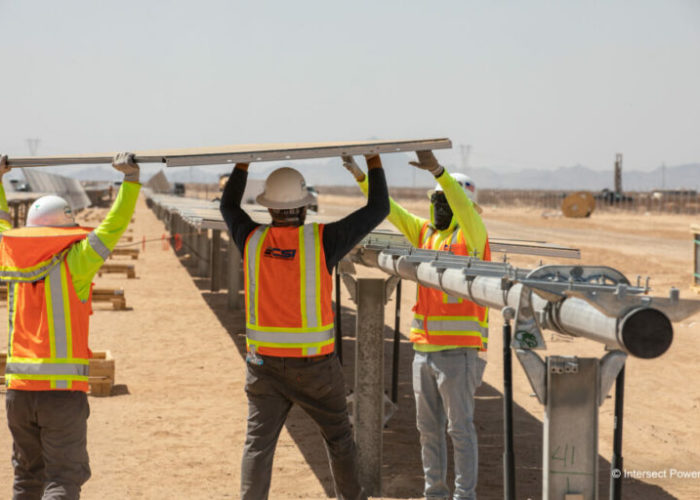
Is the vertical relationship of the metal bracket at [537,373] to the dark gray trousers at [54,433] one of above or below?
above

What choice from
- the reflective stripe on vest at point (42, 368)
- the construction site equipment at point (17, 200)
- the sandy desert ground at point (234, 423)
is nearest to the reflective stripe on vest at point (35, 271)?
the reflective stripe on vest at point (42, 368)

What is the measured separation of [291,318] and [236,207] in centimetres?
72

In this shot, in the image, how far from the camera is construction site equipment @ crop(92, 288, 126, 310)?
645 inches

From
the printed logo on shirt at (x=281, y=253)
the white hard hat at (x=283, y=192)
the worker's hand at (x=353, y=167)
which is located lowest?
the printed logo on shirt at (x=281, y=253)

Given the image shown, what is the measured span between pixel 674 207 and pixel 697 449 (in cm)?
6432

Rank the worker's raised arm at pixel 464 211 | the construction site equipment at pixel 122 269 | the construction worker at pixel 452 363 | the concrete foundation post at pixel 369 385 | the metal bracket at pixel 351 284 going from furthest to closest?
the construction site equipment at pixel 122 269 < the metal bracket at pixel 351 284 < the concrete foundation post at pixel 369 385 < the construction worker at pixel 452 363 < the worker's raised arm at pixel 464 211

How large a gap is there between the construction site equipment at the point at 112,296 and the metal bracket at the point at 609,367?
14332 millimetres

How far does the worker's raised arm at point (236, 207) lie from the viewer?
4.35 meters

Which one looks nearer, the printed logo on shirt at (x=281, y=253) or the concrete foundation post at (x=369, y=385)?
the printed logo on shirt at (x=281, y=253)

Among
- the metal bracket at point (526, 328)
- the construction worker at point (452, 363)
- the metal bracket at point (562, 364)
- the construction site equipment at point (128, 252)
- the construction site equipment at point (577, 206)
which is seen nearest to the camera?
the metal bracket at point (562, 364)

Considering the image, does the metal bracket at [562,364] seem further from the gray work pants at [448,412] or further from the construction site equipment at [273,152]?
the gray work pants at [448,412]

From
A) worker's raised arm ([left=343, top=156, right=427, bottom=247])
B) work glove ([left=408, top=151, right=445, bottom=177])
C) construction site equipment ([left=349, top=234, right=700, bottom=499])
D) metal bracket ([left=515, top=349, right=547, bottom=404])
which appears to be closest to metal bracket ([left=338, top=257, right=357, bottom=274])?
worker's raised arm ([left=343, top=156, right=427, bottom=247])

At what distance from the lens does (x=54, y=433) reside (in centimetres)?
412

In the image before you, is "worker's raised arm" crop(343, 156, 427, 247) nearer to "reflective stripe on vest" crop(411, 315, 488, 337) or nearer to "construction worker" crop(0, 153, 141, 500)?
"reflective stripe on vest" crop(411, 315, 488, 337)
